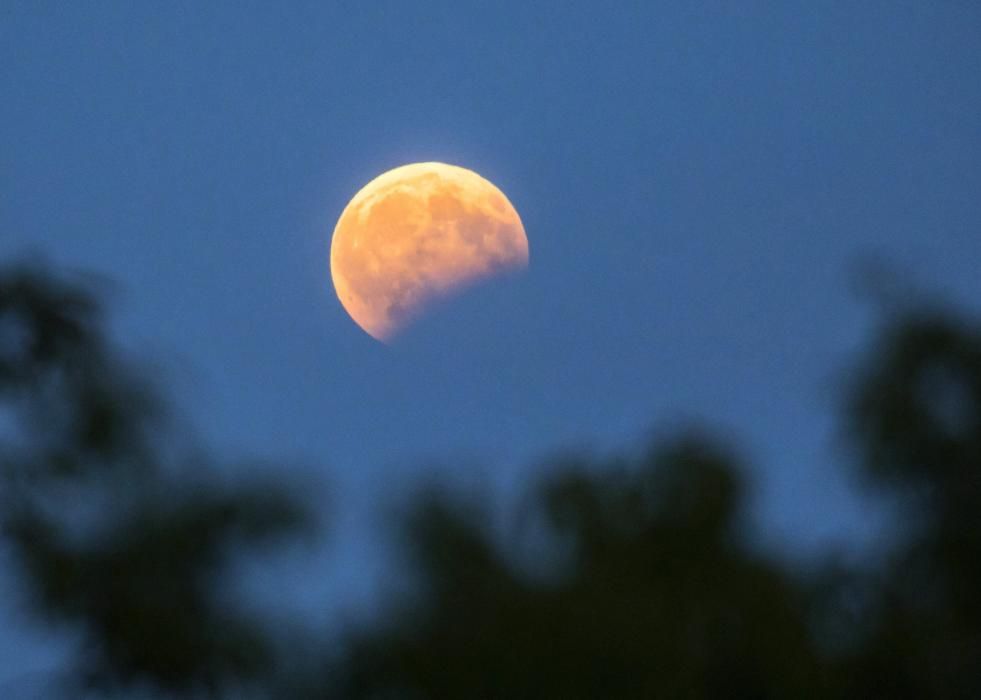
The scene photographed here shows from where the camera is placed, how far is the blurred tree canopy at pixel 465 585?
7043 millimetres

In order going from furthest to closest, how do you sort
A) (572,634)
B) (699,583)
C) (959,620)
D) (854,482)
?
1. (854,482)
2. (959,620)
3. (699,583)
4. (572,634)

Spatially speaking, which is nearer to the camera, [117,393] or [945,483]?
[117,393]

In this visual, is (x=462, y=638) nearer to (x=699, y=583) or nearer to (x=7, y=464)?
(x=699, y=583)

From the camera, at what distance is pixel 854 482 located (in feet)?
29.1

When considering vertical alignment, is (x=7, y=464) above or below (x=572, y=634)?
above

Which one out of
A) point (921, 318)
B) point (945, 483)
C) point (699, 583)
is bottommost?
point (699, 583)

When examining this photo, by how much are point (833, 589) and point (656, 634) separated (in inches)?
47.5

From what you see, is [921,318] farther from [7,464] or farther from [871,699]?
[7,464]

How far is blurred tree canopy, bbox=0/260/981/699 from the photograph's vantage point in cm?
704

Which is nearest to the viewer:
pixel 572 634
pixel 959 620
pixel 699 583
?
pixel 572 634

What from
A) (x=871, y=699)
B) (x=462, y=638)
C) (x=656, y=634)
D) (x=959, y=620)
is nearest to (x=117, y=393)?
(x=462, y=638)

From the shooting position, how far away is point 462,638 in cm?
725

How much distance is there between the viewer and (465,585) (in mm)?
7555

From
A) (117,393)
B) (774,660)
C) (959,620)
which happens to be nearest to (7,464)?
(117,393)
